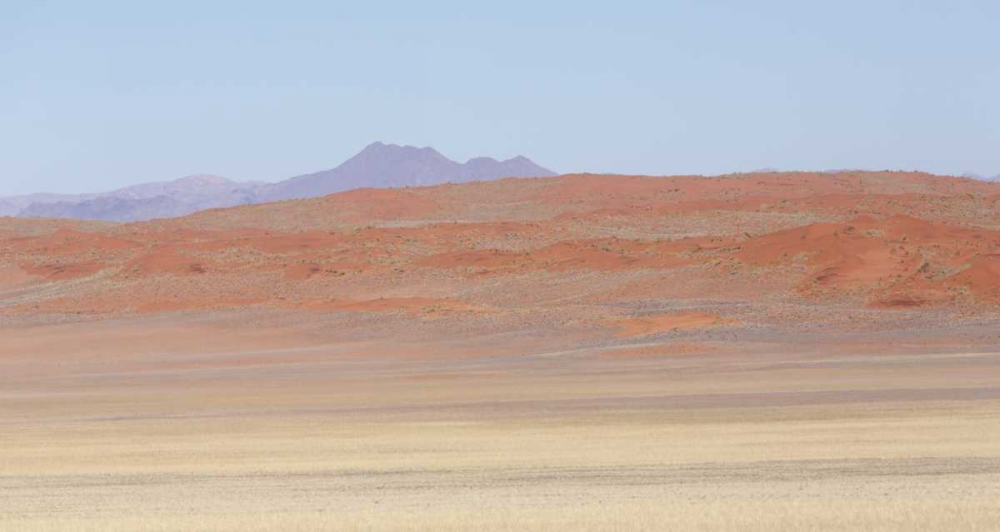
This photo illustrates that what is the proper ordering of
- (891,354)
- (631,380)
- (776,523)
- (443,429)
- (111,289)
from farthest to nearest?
(111,289) → (891,354) → (631,380) → (443,429) → (776,523)

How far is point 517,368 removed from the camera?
110ft

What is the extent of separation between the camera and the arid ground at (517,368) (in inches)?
553

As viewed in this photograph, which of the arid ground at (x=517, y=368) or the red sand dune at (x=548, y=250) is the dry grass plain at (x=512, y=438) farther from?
the red sand dune at (x=548, y=250)

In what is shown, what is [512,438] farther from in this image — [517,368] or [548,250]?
[548,250]

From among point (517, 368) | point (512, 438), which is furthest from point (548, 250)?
point (512, 438)

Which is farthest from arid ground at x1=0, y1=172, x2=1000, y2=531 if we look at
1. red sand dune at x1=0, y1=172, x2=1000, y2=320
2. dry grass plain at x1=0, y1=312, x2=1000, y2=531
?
red sand dune at x1=0, y1=172, x2=1000, y2=320

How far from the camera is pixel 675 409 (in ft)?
78.7

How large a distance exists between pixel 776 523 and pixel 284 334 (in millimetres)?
33565

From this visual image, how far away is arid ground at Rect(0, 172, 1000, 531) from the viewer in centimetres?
1405

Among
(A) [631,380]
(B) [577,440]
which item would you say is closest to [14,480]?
(B) [577,440]

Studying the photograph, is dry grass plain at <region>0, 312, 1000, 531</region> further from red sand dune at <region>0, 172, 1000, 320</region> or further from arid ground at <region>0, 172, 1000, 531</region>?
red sand dune at <region>0, 172, 1000, 320</region>

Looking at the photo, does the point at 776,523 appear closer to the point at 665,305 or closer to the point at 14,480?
the point at 14,480

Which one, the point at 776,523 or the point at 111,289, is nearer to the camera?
the point at 776,523

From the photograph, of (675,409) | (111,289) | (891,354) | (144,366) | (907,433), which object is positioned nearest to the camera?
(907,433)
